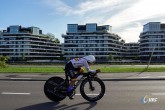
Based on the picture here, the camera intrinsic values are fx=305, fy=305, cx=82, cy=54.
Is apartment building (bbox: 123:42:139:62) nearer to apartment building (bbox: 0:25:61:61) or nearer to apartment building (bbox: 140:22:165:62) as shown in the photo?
apartment building (bbox: 140:22:165:62)

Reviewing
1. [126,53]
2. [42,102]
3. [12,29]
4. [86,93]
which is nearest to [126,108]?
[86,93]

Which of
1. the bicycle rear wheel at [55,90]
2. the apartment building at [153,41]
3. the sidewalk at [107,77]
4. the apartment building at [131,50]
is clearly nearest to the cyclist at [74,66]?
the bicycle rear wheel at [55,90]

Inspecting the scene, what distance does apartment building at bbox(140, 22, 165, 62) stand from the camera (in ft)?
485

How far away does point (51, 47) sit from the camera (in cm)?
16950

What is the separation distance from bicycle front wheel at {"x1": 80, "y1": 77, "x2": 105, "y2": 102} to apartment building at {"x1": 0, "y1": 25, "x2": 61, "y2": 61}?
138 m

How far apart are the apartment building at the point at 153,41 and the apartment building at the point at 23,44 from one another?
5047 cm

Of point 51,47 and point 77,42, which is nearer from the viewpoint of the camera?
point 77,42

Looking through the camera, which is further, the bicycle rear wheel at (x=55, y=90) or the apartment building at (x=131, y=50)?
the apartment building at (x=131, y=50)

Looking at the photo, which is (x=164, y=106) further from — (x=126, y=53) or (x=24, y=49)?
(x=126, y=53)

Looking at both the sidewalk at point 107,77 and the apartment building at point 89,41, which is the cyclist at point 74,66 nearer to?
the sidewalk at point 107,77

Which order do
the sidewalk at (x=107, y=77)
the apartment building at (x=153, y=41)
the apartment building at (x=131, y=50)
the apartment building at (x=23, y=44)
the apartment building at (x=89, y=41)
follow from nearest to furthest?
1. the sidewalk at (x=107, y=77)
2. the apartment building at (x=153, y=41)
3. the apartment building at (x=89, y=41)
4. the apartment building at (x=23, y=44)
5. the apartment building at (x=131, y=50)

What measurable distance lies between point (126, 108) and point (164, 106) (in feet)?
3.50

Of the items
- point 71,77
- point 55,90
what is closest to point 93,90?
point 71,77

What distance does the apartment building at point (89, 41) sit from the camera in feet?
490
